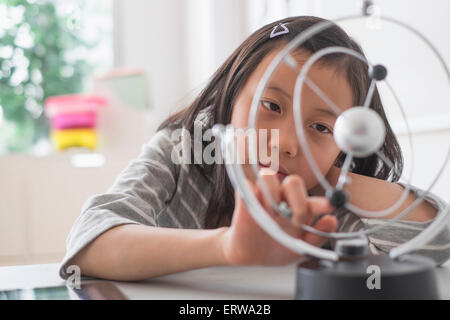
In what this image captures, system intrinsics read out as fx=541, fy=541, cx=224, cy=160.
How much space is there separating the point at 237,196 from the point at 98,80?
1.72 meters

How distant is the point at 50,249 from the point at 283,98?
4.33 ft

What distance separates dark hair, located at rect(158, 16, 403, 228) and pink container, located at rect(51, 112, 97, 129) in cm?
107

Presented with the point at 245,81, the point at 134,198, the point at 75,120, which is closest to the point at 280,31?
the point at 245,81

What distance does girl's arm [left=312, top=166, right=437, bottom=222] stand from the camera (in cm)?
73

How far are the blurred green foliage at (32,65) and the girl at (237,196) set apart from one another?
4.74 feet

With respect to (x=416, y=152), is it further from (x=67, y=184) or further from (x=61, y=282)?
(x=67, y=184)

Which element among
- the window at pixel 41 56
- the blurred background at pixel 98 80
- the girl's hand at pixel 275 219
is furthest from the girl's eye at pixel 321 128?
the window at pixel 41 56

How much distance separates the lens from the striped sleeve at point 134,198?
0.59 meters

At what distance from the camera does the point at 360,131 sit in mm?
371

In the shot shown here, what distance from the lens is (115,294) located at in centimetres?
49

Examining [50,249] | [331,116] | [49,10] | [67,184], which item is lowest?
[50,249]

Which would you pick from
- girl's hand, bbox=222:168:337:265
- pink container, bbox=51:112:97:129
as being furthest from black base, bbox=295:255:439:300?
pink container, bbox=51:112:97:129

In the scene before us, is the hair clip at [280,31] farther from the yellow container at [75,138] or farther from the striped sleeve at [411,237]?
the yellow container at [75,138]
